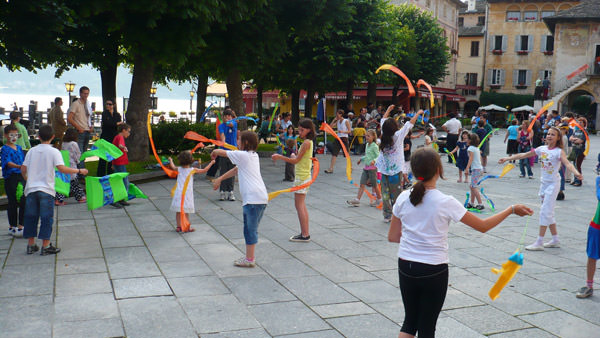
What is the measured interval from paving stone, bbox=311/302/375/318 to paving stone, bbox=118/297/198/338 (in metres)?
1.25

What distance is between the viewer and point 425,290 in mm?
3799

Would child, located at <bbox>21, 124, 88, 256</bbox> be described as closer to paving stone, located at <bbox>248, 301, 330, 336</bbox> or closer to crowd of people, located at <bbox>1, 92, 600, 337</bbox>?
crowd of people, located at <bbox>1, 92, 600, 337</bbox>

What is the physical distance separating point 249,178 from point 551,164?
4.48 meters

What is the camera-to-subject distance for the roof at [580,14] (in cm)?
4712

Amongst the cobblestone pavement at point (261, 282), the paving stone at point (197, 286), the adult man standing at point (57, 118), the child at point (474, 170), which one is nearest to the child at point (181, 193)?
the cobblestone pavement at point (261, 282)

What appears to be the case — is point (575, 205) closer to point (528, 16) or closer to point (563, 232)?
point (563, 232)

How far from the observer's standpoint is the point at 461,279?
656 centimetres

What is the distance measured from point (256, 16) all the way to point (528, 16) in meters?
49.2

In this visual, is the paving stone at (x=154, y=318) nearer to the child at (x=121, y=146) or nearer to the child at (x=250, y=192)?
the child at (x=250, y=192)

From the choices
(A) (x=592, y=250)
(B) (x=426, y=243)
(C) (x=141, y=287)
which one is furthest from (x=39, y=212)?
(A) (x=592, y=250)

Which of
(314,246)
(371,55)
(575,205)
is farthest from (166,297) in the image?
(371,55)

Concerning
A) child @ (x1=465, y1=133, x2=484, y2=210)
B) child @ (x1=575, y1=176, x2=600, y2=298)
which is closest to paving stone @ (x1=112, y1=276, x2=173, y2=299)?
child @ (x1=575, y1=176, x2=600, y2=298)

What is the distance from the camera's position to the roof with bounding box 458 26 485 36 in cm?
6249

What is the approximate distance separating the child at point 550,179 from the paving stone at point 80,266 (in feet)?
18.2
